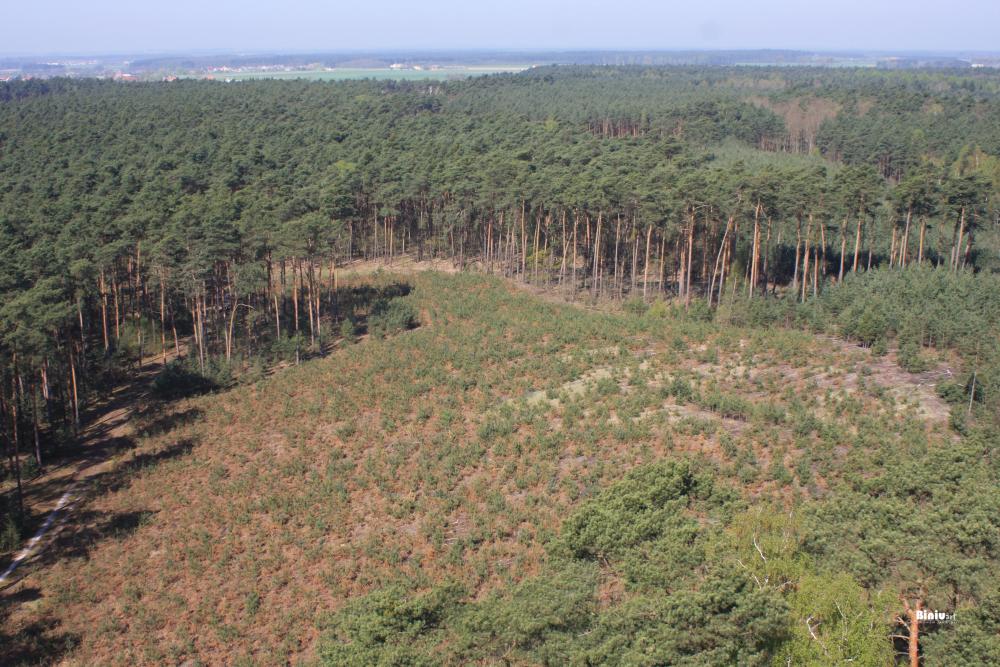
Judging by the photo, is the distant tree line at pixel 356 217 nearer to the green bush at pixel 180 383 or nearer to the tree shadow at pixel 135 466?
the green bush at pixel 180 383

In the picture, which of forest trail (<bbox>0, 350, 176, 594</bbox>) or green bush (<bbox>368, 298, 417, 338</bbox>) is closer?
forest trail (<bbox>0, 350, 176, 594</bbox>)

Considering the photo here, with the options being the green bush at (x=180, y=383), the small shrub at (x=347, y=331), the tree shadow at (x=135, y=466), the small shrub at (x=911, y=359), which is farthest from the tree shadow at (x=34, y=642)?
the small shrub at (x=911, y=359)

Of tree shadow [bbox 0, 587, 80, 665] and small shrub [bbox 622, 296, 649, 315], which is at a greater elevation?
small shrub [bbox 622, 296, 649, 315]

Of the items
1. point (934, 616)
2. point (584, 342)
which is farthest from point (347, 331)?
point (934, 616)

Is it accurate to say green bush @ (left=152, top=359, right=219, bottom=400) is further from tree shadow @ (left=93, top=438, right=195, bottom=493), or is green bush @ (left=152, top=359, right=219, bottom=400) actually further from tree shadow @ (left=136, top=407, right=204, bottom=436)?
tree shadow @ (left=93, top=438, right=195, bottom=493)

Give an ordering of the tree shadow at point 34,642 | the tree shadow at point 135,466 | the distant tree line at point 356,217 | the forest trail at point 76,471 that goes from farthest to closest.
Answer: the distant tree line at point 356,217 < the tree shadow at point 135,466 < the forest trail at point 76,471 < the tree shadow at point 34,642

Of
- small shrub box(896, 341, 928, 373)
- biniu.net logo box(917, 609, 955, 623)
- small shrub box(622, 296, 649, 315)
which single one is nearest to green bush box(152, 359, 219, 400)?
small shrub box(622, 296, 649, 315)

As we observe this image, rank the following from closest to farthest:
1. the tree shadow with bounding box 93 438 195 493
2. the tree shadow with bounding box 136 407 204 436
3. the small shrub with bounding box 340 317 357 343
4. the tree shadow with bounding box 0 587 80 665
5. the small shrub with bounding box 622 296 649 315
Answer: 1. the tree shadow with bounding box 0 587 80 665
2. the tree shadow with bounding box 93 438 195 493
3. the tree shadow with bounding box 136 407 204 436
4. the small shrub with bounding box 340 317 357 343
5. the small shrub with bounding box 622 296 649 315
